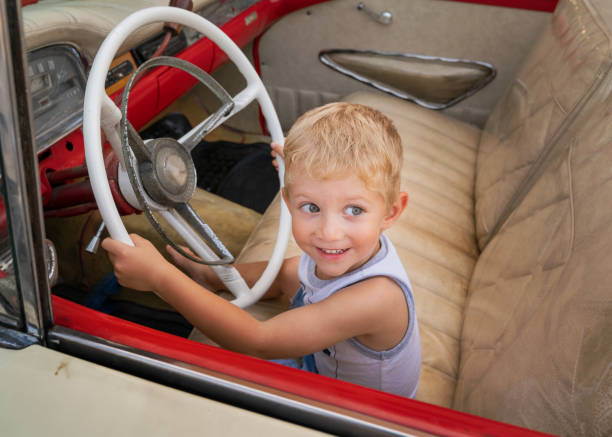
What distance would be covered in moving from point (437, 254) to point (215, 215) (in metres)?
0.63

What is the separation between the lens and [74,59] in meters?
1.17

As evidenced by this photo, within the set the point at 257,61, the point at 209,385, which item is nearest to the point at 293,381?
the point at 209,385

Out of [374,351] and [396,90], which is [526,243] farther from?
[396,90]

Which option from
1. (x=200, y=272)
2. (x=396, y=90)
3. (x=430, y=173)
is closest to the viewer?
(x=200, y=272)

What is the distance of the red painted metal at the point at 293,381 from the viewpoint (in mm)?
566

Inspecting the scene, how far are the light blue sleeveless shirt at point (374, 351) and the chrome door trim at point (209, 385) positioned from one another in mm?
333

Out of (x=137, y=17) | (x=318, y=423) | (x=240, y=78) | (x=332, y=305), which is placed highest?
(x=137, y=17)

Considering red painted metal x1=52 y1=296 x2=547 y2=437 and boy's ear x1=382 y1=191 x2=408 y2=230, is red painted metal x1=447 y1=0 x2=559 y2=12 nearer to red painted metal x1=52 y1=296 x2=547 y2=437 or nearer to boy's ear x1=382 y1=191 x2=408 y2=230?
boy's ear x1=382 y1=191 x2=408 y2=230

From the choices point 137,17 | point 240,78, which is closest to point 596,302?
point 137,17

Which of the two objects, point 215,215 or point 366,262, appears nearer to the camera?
point 366,262

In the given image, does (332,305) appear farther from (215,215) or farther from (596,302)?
(215,215)

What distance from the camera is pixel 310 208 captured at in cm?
80

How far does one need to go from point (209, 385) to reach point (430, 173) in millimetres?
1237

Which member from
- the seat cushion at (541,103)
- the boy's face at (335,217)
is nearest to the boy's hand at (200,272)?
the boy's face at (335,217)
